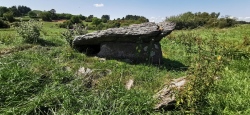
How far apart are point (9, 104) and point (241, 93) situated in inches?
216

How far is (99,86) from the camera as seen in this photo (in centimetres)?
723

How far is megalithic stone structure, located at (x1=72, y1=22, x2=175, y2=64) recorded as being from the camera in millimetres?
9961

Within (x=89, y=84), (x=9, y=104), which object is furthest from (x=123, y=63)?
(x=9, y=104)

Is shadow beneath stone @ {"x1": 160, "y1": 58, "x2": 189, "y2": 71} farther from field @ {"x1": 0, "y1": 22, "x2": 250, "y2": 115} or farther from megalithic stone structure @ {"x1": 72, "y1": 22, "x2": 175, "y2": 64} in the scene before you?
megalithic stone structure @ {"x1": 72, "y1": 22, "x2": 175, "y2": 64}

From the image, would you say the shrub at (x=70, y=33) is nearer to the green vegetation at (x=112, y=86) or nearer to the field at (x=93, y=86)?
the field at (x=93, y=86)

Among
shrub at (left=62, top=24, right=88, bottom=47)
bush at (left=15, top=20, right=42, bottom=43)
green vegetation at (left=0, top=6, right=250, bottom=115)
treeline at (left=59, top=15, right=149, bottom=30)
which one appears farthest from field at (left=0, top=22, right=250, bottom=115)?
treeline at (left=59, top=15, right=149, bottom=30)

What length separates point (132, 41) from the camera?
10.3 metres

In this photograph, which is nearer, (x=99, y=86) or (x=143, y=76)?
(x=99, y=86)

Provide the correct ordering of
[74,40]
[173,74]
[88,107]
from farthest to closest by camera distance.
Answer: [74,40]
[173,74]
[88,107]

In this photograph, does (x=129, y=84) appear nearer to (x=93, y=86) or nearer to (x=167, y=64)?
(x=93, y=86)

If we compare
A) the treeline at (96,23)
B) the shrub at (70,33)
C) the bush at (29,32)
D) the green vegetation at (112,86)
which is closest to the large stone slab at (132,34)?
the shrub at (70,33)

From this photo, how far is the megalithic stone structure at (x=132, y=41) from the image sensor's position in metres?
9.96

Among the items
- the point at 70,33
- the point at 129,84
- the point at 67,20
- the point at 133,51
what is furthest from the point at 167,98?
the point at 67,20

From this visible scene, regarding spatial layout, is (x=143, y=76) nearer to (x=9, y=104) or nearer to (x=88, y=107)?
(x=88, y=107)
